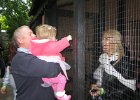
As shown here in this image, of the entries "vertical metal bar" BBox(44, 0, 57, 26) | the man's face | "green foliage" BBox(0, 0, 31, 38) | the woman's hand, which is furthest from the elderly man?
"green foliage" BBox(0, 0, 31, 38)

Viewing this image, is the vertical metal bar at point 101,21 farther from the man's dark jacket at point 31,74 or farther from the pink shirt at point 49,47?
the man's dark jacket at point 31,74

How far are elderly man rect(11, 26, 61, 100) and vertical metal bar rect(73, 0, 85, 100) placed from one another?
0.67 ft

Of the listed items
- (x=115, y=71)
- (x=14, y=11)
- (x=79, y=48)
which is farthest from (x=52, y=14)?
(x=14, y=11)

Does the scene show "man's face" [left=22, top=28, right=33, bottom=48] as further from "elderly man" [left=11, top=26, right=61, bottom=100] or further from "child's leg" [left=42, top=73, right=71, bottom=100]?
"child's leg" [left=42, top=73, right=71, bottom=100]

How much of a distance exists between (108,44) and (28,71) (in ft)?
2.29

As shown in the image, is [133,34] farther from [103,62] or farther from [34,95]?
[34,95]

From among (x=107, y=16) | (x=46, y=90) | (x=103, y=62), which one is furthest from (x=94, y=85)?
(x=107, y=16)

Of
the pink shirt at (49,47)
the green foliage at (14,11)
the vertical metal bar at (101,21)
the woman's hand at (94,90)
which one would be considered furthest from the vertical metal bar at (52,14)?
the green foliage at (14,11)

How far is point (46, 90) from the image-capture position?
10.3 ft

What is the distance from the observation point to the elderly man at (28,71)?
2887 mm

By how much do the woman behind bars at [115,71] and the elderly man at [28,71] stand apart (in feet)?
1.34

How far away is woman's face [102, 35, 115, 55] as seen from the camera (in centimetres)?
288

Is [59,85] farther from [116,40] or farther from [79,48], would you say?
[116,40]

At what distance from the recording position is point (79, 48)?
3.06m
